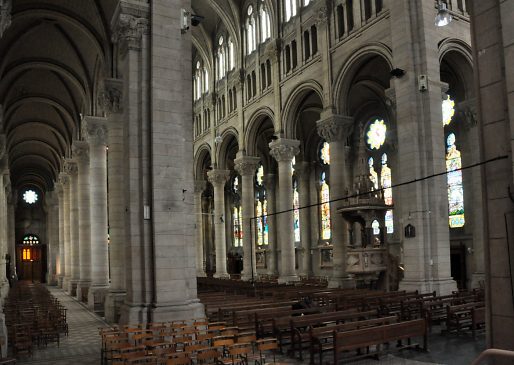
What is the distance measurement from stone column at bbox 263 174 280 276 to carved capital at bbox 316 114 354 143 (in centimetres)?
1392

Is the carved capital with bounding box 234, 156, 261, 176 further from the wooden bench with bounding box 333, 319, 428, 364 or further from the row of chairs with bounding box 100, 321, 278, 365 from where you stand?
the wooden bench with bounding box 333, 319, 428, 364

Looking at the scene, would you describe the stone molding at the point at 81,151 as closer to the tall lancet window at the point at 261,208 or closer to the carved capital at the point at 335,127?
the carved capital at the point at 335,127

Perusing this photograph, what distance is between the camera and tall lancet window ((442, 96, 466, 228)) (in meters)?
25.8

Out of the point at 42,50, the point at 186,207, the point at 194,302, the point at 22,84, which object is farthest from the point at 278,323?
the point at 22,84

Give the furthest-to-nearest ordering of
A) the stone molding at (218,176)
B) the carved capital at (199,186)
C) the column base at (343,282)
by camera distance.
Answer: the carved capital at (199,186)
the stone molding at (218,176)
the column base at (343,282)

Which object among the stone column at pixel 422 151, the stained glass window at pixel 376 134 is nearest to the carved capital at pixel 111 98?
the stone column at pixel 422 151

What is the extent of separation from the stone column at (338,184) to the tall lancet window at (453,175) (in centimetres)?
561

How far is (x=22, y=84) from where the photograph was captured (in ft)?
94.5

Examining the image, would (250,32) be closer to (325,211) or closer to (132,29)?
(325,211)

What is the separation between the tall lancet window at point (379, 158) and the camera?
101ft

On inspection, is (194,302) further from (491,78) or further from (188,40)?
(491,78)

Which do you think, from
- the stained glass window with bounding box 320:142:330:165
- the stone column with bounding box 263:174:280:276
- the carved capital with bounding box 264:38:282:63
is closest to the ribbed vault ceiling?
the carved capital with bounding box 264:38:282:63

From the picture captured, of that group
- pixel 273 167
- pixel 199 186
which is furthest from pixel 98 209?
pixel 273 167

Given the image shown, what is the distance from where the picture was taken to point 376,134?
3231 cm
